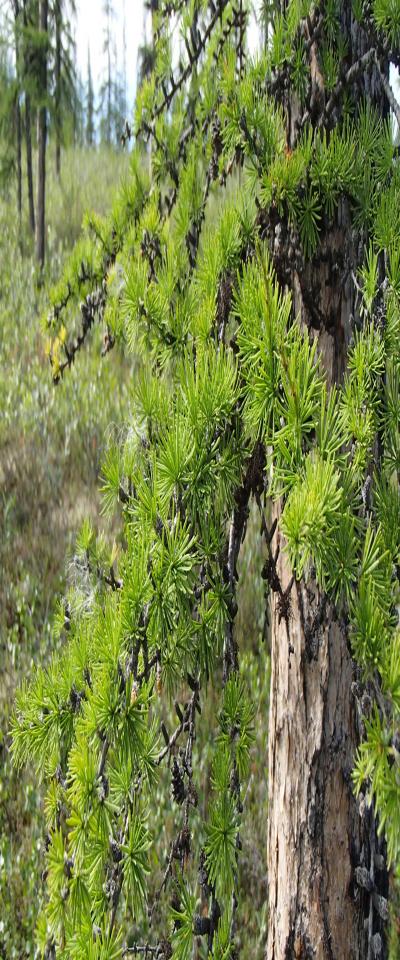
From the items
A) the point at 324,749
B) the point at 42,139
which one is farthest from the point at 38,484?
the point at 42,139

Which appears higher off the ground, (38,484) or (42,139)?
(42,139)

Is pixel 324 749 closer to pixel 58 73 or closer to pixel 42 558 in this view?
pixel 42 558

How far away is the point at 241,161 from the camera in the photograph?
6.16 ft

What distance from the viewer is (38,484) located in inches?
289

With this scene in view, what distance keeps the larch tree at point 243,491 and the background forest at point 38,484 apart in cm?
26

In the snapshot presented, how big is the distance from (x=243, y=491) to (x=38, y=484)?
580cm

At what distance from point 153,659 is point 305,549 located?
0.43 meters

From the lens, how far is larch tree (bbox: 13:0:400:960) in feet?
4.47

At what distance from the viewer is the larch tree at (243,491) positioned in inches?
53.6

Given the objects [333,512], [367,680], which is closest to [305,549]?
[333,512]

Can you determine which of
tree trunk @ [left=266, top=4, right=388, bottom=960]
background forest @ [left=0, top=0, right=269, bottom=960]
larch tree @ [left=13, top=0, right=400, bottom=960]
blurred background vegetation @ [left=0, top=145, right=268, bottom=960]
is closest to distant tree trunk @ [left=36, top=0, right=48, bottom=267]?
background forest @ [left=0, top=0, right=269, bottom=960]

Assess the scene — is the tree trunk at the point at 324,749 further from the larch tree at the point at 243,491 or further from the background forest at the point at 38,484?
the background forest at the point at 38,484

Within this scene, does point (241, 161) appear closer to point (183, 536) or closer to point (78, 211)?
point (183, 536)

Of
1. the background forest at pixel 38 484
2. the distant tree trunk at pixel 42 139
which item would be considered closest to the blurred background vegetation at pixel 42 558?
the background forest at pixel 38 484
